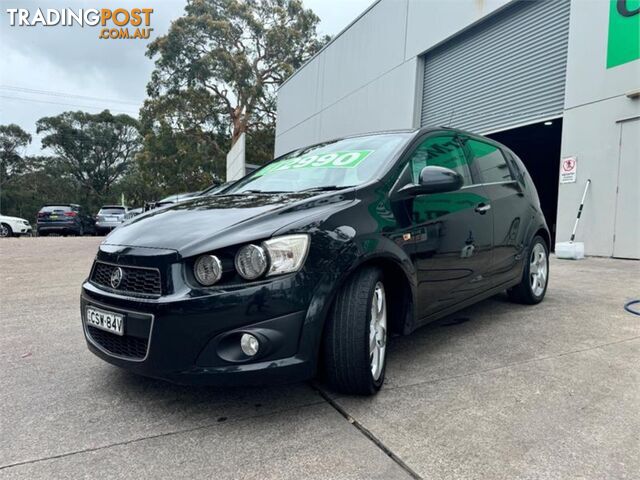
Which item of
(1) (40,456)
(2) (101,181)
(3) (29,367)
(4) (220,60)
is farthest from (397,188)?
(2) (101,181)

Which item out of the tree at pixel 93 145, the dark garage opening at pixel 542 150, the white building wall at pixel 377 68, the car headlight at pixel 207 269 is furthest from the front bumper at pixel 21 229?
the tree at pixel 93 145

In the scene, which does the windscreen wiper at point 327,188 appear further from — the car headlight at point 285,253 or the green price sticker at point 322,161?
the car headlight at point 285,253

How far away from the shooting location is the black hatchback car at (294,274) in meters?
1.88

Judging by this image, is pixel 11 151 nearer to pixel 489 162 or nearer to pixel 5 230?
pixel 5 230

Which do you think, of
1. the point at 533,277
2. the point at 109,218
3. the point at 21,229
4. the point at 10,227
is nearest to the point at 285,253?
the point at 533,277

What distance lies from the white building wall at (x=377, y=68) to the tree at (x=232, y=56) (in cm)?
895

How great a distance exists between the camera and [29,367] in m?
2.69

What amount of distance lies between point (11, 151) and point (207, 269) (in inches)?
1974

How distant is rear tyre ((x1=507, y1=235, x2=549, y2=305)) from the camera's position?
13.1ft

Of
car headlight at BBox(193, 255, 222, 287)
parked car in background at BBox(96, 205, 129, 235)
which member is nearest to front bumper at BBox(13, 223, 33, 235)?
parked car in background at BBox(96, 205, 129, 235)

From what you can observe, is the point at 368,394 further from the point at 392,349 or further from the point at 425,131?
the point at 425,131

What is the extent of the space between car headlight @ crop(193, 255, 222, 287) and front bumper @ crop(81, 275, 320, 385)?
0.25ft

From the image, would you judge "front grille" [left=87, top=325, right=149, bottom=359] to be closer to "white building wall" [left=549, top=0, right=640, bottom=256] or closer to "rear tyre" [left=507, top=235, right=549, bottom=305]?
"rear tyre" [left=507, top=235, right=549, bottom=305]

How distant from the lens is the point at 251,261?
191 cm
